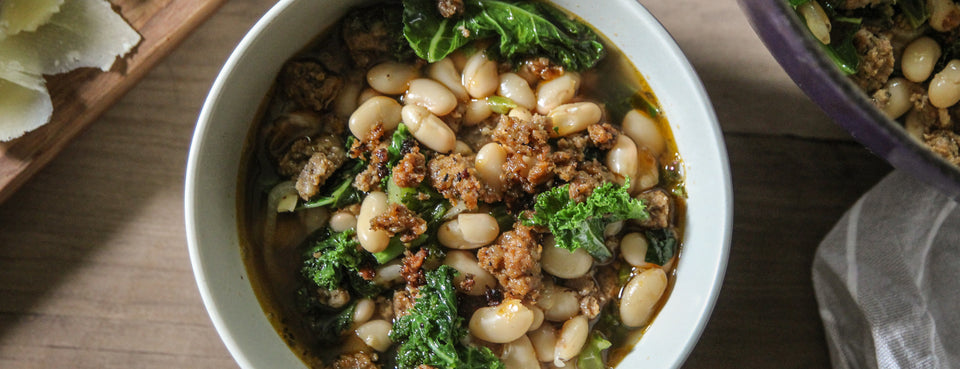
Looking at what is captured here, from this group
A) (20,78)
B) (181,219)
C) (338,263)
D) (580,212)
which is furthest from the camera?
(181,219)

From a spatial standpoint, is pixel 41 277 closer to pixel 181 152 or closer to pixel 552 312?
pixel 181 152

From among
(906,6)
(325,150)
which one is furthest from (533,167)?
(906,6)

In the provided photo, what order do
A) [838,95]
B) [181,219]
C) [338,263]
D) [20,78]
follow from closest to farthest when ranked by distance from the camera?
[838,95], [338,263], [20,78], [181,219]

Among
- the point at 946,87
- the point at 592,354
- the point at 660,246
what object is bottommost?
the point at 592,354

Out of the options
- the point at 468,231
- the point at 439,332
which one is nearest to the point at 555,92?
the point at 468,231

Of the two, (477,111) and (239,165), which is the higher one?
(477,111)

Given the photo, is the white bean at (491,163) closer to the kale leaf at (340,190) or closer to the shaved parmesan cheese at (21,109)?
the kale leaf at (340,190)

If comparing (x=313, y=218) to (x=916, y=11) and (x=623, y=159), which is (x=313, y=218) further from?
(x=916, y=11)

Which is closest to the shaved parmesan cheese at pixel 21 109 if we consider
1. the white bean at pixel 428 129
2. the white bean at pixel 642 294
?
the white bean at pixel 428 129
